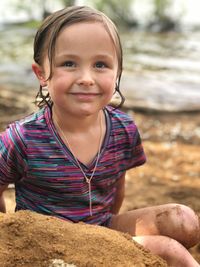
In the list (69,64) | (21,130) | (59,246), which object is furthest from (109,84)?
(59,246)

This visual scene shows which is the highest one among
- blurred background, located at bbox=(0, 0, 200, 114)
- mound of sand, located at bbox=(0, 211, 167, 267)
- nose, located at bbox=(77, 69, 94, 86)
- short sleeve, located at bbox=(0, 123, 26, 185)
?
nose, located at bbox=(77, 69, 94, 86)

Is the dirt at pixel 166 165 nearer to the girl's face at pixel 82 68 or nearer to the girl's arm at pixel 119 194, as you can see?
the girl's arm at pixel 119 194

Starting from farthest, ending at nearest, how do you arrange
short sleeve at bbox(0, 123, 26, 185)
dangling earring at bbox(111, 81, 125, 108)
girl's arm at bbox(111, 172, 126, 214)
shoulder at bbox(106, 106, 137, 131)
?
girl's arm at bbox(111, 172, 126, 214), shoulder at bbox(106, 106, 137, 131), dangling earring at bbox(111, 81, 125, 108), short sleeve at bbox(0, 123, 26, 185)

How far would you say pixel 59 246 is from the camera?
1.61 m

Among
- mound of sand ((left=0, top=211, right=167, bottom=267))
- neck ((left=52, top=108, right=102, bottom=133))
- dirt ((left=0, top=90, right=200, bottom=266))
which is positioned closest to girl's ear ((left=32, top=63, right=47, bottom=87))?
neck ((left=52, top=108, right=102, bottom=133))

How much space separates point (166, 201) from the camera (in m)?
3.36

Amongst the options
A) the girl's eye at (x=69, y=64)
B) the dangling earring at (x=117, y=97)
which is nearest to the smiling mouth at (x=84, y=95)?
the girl's eye at (x=69, y=64)

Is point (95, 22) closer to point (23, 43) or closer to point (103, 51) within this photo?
point (103, 51)

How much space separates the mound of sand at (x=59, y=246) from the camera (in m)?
1.56

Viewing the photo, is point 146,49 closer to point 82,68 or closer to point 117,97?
point 117,97

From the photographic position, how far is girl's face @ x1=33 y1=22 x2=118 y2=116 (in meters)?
1.92

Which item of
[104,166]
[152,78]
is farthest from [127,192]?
[152,78]

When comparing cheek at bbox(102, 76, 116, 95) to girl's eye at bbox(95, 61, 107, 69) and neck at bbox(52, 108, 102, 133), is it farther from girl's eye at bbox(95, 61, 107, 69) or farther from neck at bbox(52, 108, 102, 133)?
neck at bbox(52, 108, 102, 133)

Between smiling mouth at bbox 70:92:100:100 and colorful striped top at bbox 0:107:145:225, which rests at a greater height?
smiling mouth at bbox 70:92:100:100
